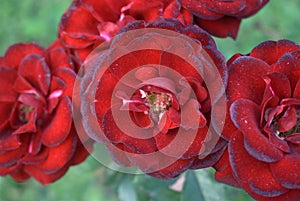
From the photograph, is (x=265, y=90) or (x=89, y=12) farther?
(x=89, y=12)

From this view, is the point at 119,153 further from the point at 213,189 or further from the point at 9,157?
the point at 213,189

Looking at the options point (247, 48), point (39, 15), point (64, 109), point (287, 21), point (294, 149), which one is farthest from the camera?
point (39, 15)

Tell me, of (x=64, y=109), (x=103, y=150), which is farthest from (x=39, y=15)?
(x=64, y=109)

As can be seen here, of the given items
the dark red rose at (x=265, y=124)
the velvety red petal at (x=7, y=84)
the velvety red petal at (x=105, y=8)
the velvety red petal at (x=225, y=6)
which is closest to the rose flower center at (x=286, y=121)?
the dark red rose at (x=265, y=124)

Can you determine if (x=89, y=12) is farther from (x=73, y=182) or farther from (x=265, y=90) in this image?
(x=73, y=182)

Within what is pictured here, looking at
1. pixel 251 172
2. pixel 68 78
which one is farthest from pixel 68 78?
pixel 251 172
